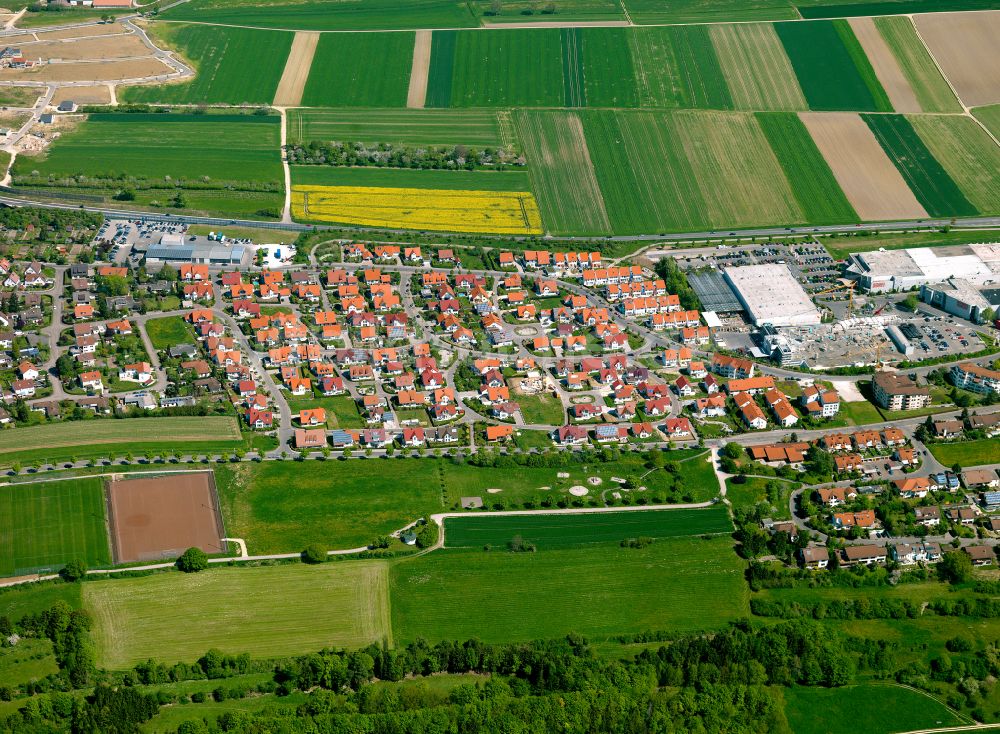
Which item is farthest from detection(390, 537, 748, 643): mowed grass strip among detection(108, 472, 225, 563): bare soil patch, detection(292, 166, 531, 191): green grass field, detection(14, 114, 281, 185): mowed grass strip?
detection(14, 114, 281, 185): mowed grass strip

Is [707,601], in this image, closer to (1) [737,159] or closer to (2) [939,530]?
(2) [939,530]

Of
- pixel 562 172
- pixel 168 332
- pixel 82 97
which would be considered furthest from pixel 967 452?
pixel 82 97

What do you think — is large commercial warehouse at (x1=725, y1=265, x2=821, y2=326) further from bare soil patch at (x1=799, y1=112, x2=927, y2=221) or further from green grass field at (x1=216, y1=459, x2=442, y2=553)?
green grass field at (x1=216, y1=459, x2=442, y2=553)

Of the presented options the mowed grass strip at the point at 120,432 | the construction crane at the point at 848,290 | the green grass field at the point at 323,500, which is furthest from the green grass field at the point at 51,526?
the construction crane at the point at 848,290

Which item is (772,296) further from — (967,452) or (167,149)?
(167,149)

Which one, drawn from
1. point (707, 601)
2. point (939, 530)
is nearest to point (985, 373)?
point (939, 530)

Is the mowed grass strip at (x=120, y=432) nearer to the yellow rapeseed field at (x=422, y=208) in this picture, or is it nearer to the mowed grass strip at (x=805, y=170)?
the yellow rapeseed field at (x=422, y=208)
